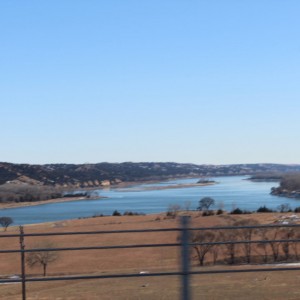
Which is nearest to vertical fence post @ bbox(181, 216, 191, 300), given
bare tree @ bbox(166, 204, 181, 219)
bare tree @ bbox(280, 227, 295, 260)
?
bare tree @ bbox(280, 227, 295, 260)

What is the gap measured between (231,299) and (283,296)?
890mm

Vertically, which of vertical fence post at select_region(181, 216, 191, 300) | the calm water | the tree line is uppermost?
vertical fence post at select_region(181, 216, 191, 300)

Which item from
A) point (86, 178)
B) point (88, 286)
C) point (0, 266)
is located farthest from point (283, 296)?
point (86, 178)

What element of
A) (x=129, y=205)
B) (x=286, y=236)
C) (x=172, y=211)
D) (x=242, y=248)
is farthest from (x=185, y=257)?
(x=129, y=205)

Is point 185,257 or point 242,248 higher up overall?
point 185,257

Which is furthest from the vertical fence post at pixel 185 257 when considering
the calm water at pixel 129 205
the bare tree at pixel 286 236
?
the calm water at pixel 129 205

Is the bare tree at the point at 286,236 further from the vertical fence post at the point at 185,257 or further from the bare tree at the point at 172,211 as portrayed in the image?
the bare tree at the point at 172,211

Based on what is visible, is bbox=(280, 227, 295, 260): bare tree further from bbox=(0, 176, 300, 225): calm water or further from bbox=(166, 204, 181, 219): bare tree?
bbox=(0, 176, 300, 225): calm water

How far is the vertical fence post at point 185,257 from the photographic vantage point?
20.9 ft

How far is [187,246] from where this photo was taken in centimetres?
644

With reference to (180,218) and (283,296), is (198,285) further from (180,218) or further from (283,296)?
(180,218)

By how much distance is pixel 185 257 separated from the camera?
6473mm

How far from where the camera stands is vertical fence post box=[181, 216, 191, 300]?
637cm

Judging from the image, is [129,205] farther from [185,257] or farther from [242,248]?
[185,257]
